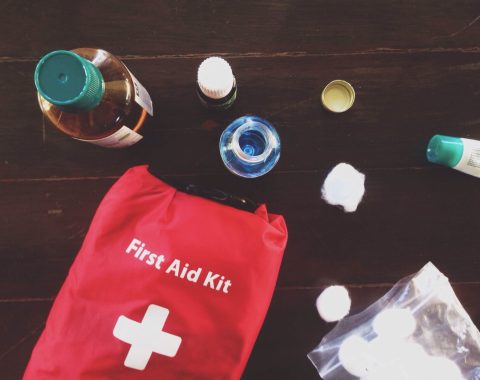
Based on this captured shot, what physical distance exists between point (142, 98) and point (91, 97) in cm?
11

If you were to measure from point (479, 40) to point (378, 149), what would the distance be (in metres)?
0.22

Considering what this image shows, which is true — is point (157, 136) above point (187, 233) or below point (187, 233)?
above

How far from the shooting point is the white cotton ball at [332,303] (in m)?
0.59

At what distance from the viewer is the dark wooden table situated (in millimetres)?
581

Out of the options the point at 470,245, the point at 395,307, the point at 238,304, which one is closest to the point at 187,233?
the point at 238,304

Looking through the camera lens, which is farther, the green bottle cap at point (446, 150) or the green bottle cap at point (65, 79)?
the green bottle cap at point (446, 150)

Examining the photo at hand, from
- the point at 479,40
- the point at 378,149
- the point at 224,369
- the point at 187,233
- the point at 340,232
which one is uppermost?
the point at 479,40

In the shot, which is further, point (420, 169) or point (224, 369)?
point (420, 169)

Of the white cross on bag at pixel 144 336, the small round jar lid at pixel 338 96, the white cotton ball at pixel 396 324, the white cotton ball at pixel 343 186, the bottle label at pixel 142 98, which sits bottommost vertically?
the white cross on bag at pixel 144 336

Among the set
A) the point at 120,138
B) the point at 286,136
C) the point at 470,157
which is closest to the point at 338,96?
the point at 286,136

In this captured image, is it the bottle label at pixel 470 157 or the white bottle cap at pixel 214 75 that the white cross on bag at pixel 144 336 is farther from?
the bottle label at pixel 470 157

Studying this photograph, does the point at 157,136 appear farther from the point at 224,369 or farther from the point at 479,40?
the point at 479,40

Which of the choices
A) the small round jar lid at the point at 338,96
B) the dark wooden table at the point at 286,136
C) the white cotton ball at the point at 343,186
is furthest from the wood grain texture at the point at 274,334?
the small round jar lid at the point at 338,96

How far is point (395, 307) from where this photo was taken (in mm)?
574
